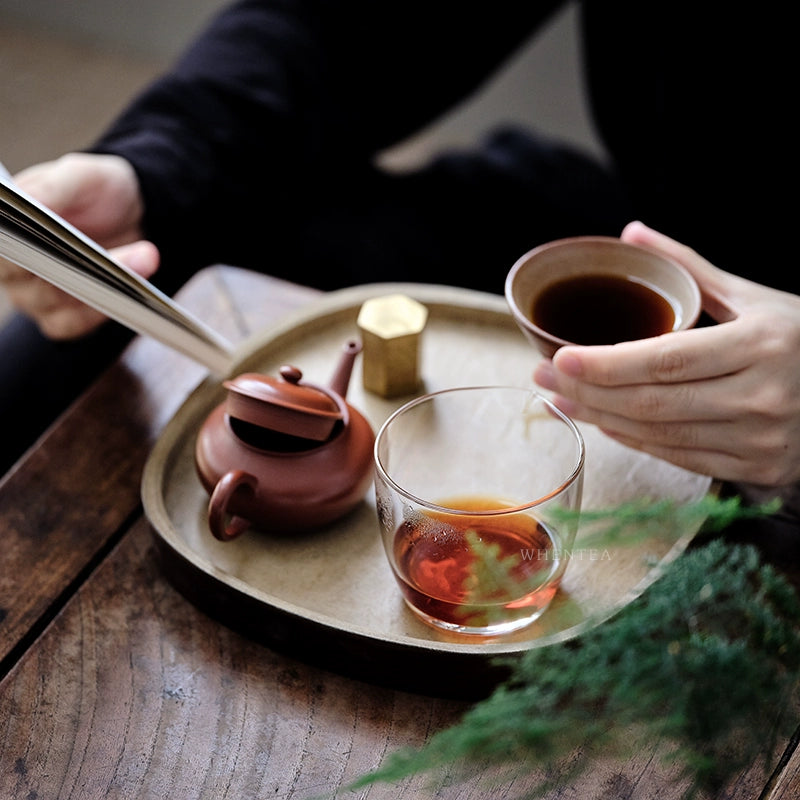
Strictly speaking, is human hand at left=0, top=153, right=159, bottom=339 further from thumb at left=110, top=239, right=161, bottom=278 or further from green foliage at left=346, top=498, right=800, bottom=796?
green foliage at left=346, top=498, right=800, bottom=796

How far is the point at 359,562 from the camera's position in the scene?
897 millimetres

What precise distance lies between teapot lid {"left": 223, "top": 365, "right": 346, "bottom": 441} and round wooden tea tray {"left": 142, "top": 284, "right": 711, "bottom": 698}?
0.13m

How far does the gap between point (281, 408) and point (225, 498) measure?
9 centimetres

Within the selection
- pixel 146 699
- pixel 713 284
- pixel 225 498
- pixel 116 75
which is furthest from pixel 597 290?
pixel 116 75

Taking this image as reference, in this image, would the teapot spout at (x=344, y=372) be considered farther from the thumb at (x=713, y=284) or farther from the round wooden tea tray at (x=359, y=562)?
the thumb at (x=713, y=284)

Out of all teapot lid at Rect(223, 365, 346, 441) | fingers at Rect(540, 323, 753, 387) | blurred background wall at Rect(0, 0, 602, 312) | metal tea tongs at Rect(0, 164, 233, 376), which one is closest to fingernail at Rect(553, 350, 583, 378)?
fingers at Rect(540, 323, 753, 387)

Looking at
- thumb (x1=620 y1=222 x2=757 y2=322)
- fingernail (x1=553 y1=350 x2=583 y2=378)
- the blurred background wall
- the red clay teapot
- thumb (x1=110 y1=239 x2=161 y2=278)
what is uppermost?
thumb (x1=110 y1=239 x2=161 y2=278)

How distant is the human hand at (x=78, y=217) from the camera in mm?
1067

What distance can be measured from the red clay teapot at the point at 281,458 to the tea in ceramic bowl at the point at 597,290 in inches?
8.7

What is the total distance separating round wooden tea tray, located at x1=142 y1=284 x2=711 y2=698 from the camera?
78cm

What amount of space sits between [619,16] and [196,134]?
698mm

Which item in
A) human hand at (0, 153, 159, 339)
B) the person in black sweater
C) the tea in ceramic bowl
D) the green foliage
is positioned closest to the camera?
the green foliage

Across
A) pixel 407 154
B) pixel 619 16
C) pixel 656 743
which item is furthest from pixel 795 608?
pixel 407 154

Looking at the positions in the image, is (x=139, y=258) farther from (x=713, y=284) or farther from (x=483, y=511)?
(x=713, y=284)
